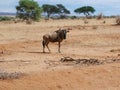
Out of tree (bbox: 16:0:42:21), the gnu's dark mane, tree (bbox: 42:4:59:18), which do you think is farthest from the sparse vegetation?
tree (bbox: 42:4:59:18)

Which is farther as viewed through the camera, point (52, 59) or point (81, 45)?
point (81, 45)

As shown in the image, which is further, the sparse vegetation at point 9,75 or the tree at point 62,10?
the tree at point 62,10

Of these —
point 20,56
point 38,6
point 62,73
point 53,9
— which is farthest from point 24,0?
point 62,73

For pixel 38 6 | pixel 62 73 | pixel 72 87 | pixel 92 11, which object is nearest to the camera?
pixel 72 87

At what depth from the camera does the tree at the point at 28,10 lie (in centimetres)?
6241

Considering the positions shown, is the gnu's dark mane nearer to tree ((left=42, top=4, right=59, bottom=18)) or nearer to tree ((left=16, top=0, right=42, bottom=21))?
tree ((left=16, top=0, right=42, bottom=21))

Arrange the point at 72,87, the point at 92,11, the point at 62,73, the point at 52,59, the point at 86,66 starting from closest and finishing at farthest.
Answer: the point at 72,87 < the point at 62,73 < the point at 86,66 < the point at 52,59 < the point at 92,11

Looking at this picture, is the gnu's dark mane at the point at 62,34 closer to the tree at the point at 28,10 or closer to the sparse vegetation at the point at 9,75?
the sparse vegetation at the point at 9,75

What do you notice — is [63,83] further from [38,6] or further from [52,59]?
[38,6]

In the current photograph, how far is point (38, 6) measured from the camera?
65.0m

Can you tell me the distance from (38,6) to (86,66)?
4953 cm

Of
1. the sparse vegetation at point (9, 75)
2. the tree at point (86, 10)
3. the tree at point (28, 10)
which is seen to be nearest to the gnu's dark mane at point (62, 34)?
the sparse vegetation at point (9, 75)

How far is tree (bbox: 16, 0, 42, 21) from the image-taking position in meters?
62.4

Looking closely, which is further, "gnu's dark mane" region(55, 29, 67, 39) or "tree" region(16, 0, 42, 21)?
"tree" region(16, 0, 42, 21)
